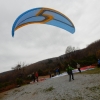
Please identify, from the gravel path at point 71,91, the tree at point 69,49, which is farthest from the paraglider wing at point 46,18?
the tree at point 69,49

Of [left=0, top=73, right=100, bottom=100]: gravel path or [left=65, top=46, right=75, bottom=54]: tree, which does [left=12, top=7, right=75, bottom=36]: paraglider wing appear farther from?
[left=65, top=46, right=75, bottom=54]: tree

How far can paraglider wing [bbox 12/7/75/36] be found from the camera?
30.5 feet

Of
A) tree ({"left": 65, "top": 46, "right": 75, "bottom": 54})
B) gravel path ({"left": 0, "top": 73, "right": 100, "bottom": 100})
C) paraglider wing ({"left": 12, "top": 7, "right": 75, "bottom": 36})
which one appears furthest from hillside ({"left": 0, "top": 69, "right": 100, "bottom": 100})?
tree ({"left": 65, "top": 46, "right": 75, "bottom": 54})

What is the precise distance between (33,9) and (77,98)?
4.95m

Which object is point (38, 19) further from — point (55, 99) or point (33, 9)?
point (55, 99)

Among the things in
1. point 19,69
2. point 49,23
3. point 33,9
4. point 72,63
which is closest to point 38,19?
point 49,23

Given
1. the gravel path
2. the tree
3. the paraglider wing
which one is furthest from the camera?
the tree

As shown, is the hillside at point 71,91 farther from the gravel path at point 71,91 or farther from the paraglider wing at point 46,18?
the paraglider wing at point 46,18

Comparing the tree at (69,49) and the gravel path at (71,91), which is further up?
the tree at (69,49)

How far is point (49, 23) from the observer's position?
1066 cm

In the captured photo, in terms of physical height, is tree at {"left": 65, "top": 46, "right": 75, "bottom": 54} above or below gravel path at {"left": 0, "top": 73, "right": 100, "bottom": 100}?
above

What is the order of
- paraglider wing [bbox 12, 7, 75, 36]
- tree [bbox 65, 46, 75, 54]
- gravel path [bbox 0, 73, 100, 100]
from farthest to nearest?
1. tree [bbox 65, 46, 75, 54]
2. paraglider wing [bbox 12, 7, 75, 36]
3. gravel path [bbox 0, 73, 100, 100]

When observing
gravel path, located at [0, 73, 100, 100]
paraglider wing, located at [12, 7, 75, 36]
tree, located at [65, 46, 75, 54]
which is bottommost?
gravel path, located at [0, 73, 100, 100]

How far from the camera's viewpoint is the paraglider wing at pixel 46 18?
30.5ft
